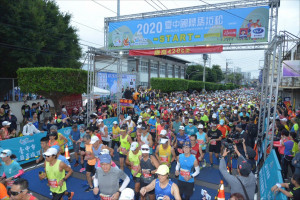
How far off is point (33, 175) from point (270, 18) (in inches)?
485

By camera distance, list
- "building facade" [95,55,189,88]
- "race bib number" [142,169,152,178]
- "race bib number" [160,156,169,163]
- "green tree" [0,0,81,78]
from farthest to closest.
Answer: "building facade" [95,55,189,88] < "green tree" [0,0,81,78] < "race bib number" [160,156,169,163] < "race bib number" [142,169,152,178]

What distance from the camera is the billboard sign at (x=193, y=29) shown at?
408 inches

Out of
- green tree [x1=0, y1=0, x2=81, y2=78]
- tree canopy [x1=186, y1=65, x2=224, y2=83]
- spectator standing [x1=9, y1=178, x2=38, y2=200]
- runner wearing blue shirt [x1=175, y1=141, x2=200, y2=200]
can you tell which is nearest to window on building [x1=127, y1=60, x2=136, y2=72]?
green tree [x1=0, y1=0, x2=81, y2=78]

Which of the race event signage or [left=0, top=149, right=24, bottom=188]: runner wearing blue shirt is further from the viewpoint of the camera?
the race event signage

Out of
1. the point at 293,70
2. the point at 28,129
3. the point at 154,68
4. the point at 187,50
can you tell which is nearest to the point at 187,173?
the point at 28,129

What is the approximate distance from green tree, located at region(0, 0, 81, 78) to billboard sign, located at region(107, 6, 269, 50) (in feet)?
25.6

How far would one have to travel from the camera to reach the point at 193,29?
38.1 ft

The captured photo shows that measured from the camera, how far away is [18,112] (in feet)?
52.2

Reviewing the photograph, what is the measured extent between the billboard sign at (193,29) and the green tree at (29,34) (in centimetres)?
781

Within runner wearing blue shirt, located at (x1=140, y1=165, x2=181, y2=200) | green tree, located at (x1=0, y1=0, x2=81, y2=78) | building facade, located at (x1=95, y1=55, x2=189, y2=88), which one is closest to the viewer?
runner wearing blue shirt, located at (x1=140, y1=165, x2=181, y2=200)

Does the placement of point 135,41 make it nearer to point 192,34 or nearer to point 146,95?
point 192,34

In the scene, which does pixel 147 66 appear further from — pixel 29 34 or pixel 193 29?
pixel 193 29

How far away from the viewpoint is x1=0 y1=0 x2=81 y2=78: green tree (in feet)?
53.1

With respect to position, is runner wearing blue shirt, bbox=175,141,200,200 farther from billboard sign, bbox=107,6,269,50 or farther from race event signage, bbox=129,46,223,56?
billboard sign, bbox=107,6,269,50
